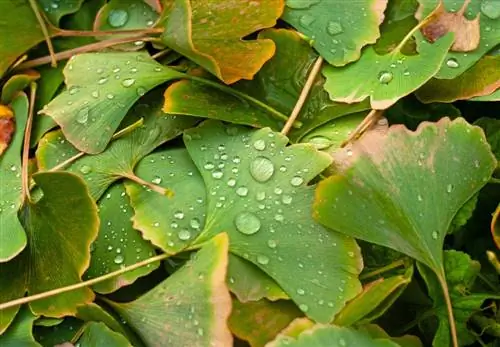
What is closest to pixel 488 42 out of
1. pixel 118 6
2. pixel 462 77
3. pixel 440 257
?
pixel 462 77

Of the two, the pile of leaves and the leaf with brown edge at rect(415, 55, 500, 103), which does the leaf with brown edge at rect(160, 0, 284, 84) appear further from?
the leaf with brown edge at rect(415, 55, 500, 103)

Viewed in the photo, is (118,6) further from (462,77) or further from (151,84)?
(462,77)

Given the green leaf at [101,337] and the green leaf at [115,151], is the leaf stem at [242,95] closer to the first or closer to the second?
the green leaf at [115,151]

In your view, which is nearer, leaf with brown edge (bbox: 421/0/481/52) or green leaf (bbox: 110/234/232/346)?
green leaf (bbox: 110/234/232/346)

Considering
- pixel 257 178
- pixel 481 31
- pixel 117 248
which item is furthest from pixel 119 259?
pixel 481 31

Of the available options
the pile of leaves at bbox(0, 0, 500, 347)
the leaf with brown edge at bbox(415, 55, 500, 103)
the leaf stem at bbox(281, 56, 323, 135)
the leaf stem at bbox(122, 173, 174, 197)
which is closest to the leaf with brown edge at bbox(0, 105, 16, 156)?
the pile of leaves at bbox(0, 0, 500, 347)

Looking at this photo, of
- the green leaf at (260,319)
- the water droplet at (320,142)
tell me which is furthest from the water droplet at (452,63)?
the green leaf at (260,319)
